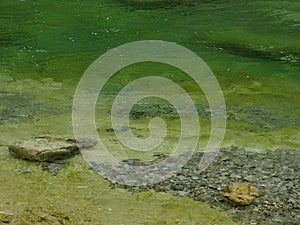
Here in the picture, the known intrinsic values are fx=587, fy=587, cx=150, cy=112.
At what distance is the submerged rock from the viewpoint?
7844 millimetres

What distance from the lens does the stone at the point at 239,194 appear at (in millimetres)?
6715

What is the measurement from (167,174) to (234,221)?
4.36 ft

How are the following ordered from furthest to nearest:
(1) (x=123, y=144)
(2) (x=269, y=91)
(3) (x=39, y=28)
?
(3) (x=39, y=28) < (2) (x=269, y=91) < (1) (x=123, y=144)

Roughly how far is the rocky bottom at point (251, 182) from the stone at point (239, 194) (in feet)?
0.18

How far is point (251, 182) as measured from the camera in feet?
24.0

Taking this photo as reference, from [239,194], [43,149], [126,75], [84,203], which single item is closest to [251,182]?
[239,194]

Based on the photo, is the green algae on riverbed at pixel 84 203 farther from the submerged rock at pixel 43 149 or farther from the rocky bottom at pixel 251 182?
the submerged rock at pixel 43 149

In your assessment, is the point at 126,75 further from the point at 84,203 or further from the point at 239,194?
the point at 239,194

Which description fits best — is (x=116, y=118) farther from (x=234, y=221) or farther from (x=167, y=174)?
(x=234, y=221)

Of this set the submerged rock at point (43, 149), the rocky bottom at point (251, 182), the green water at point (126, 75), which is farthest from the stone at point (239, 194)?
the submerged rock at point (43, 149)

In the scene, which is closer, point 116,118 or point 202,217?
point 202,217

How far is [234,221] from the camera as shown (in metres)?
6.43

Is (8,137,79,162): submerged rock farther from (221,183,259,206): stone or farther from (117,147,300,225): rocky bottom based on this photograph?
(221,183,259,206): stone

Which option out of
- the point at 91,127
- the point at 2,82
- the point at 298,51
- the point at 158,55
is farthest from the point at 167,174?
the point at 298,51
